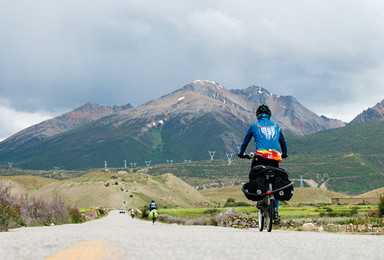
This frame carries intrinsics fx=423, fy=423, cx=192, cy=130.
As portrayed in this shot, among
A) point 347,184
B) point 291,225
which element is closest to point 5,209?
point 291,225

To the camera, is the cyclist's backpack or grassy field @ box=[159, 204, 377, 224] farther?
grassy field @ box=[159, 204, 377, 224]

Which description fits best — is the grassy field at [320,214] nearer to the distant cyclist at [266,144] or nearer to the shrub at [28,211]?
the distant cyclist at [266,144]

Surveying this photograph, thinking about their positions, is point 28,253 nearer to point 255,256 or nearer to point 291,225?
point 255,256

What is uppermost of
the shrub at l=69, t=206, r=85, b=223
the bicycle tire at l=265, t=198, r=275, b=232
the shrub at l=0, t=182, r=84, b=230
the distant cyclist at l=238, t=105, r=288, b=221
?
the distant cyclist at l=238, t=105, r=288, b=221

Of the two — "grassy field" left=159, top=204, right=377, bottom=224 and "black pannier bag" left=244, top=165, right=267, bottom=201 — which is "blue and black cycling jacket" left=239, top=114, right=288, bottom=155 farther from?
"grassy field" left=159, top=204, right=377, bottom=224

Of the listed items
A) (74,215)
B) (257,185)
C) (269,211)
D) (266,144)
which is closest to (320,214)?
(74,215)

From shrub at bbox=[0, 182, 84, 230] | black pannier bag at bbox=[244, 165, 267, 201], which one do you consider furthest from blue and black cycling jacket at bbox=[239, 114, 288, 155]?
shrub at bbox=[0, 182, 84, 230]

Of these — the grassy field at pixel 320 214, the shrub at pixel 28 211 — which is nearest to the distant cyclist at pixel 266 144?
the grassy field at pixel 320 214

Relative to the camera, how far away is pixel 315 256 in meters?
4.73

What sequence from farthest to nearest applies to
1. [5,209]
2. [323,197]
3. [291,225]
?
[323,197]
[291,225]
[5,209]

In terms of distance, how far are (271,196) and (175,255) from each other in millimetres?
6345

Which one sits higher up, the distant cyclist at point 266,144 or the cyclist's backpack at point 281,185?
the distant cyclist at point 266,144

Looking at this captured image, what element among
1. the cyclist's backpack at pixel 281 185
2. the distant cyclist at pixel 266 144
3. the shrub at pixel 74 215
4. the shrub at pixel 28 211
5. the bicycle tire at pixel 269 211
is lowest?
the shrub at pixel 74 215

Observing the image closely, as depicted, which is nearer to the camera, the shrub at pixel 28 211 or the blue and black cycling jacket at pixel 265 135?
the blue and black cycling jacket at pixel 265 135
